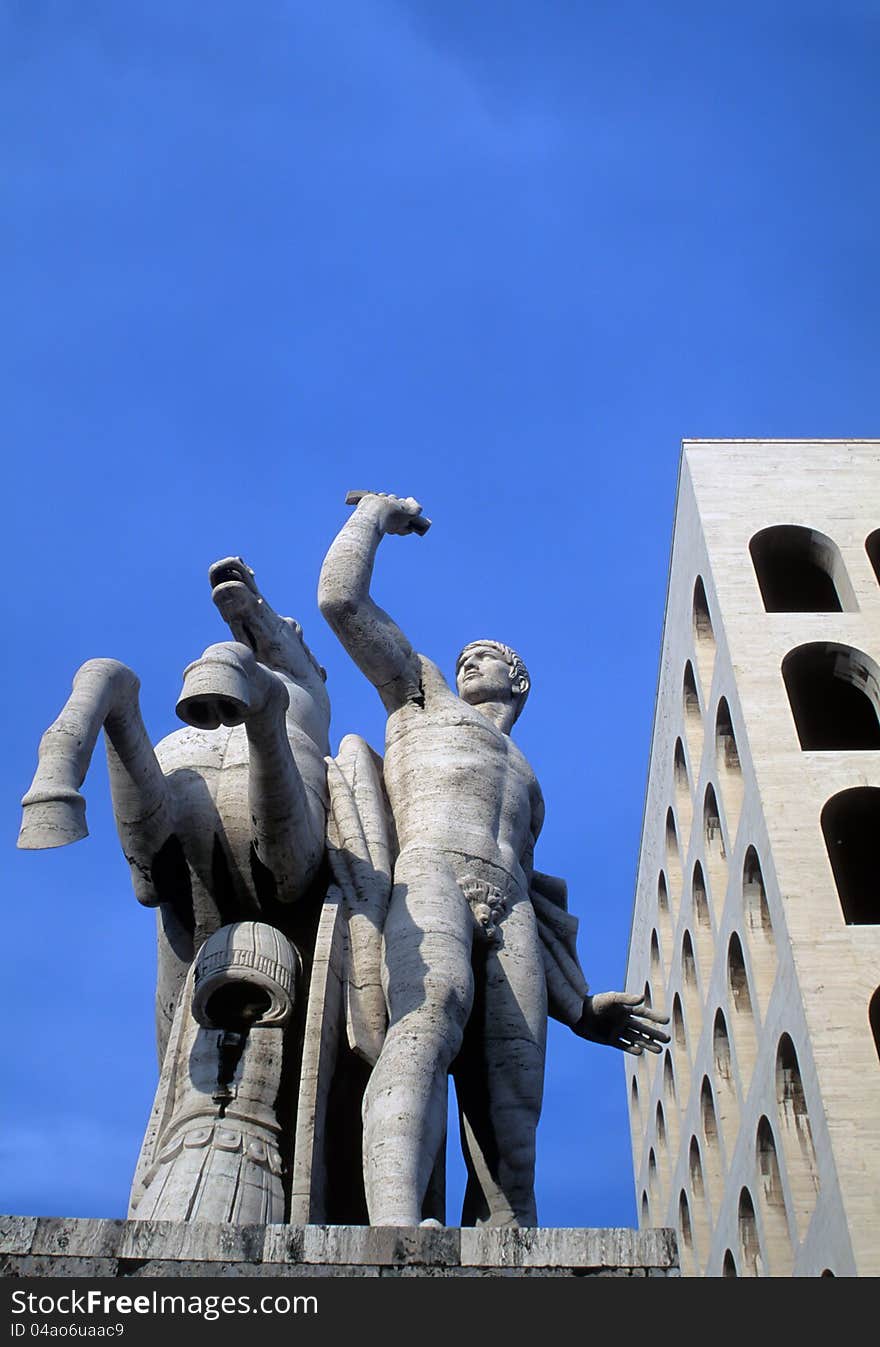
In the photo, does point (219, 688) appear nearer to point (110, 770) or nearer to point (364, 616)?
point (110, 770)

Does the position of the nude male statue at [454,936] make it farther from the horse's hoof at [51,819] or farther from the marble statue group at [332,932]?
the horse's hoof at [51,819]

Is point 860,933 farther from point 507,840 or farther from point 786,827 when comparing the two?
point 507,840

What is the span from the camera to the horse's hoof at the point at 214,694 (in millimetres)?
6352

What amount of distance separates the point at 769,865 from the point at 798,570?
377 inches

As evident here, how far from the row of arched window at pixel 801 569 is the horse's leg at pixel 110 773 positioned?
26.0 meters

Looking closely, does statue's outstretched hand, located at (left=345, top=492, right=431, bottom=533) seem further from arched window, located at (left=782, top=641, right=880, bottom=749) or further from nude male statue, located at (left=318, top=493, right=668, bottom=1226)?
arched window, located at (left=782, top=641, right=880, bottom=749)

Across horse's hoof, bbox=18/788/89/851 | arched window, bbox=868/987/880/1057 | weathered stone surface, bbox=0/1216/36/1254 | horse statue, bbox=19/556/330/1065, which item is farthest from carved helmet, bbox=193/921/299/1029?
arched window, bbox=868/987/880/1057

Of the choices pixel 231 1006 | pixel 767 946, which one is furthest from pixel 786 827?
pixel 231 1006

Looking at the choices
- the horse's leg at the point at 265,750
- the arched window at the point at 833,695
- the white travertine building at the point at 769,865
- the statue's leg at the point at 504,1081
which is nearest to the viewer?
the horse's leg at the point at 265,750

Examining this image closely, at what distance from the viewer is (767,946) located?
90.1ft

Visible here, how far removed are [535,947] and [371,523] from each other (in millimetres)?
2722

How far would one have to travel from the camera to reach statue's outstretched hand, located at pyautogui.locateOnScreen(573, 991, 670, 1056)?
8.06 m

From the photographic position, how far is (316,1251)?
4664 millimetres

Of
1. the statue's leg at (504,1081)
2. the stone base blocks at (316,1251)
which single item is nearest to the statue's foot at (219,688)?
the statue's leg at (504,1081)
